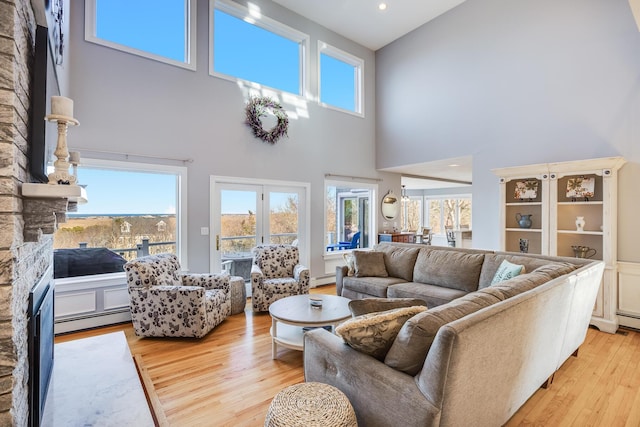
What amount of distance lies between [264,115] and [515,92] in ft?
12.6

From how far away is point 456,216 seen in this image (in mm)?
11383

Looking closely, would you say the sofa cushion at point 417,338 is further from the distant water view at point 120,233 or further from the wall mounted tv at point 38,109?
the distant water view at point 120,233

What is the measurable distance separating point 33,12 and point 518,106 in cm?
538

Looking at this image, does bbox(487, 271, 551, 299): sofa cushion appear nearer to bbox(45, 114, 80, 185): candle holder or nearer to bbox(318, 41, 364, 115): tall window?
bbox(45, 114, 80, 185): candle holder

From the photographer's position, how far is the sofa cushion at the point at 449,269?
11.9 ft

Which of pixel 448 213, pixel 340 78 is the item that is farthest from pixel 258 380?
pixel 448 213

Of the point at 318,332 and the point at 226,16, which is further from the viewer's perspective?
the point at 226,16

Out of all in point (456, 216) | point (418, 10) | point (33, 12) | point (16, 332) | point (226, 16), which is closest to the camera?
point (16, 332)

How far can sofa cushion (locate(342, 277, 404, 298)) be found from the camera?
3.94 metres

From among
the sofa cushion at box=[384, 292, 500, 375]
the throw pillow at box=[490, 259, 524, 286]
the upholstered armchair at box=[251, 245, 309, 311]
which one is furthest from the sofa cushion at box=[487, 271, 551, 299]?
the upholstered armchair at box=[251, 245, 309, 311]

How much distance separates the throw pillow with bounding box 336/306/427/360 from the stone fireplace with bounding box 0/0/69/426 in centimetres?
139

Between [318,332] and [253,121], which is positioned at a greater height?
[253,121]

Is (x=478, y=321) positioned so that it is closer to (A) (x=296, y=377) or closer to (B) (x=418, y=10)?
(A) (x=296, y=377)

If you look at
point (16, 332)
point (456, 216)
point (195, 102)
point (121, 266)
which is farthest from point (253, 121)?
point (456, 216)
